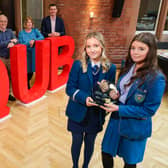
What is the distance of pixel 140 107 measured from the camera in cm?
149

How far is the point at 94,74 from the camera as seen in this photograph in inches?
68.8

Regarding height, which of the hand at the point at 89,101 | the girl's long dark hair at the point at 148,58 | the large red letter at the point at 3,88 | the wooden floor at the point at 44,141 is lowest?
the wooden floor at the point at 44,141

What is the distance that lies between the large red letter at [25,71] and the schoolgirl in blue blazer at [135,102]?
213 centimetres

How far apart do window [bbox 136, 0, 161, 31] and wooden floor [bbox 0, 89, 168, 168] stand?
13.2 ft

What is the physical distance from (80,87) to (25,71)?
1.93 metres

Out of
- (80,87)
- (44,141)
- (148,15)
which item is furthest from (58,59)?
(148,15)

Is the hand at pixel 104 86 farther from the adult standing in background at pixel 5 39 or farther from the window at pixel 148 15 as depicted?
the window at pixel 148 15

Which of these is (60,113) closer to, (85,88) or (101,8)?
(85,88)

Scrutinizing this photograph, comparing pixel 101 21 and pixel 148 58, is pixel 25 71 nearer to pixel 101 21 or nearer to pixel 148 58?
pixel 148 58

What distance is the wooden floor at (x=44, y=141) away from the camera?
2.44 m

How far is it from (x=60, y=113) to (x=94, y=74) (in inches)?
75.6

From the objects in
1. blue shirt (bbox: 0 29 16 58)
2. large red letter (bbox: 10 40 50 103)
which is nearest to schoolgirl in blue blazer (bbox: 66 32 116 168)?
large red letter (bbox: 10 40 50 103)

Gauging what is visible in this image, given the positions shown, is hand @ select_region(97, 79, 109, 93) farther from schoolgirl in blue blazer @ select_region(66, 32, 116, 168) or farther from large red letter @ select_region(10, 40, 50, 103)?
large red letter @ select_region(10, 40, 50, 103)

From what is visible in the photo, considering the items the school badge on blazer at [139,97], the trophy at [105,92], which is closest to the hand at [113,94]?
the trophy at [105,92]
